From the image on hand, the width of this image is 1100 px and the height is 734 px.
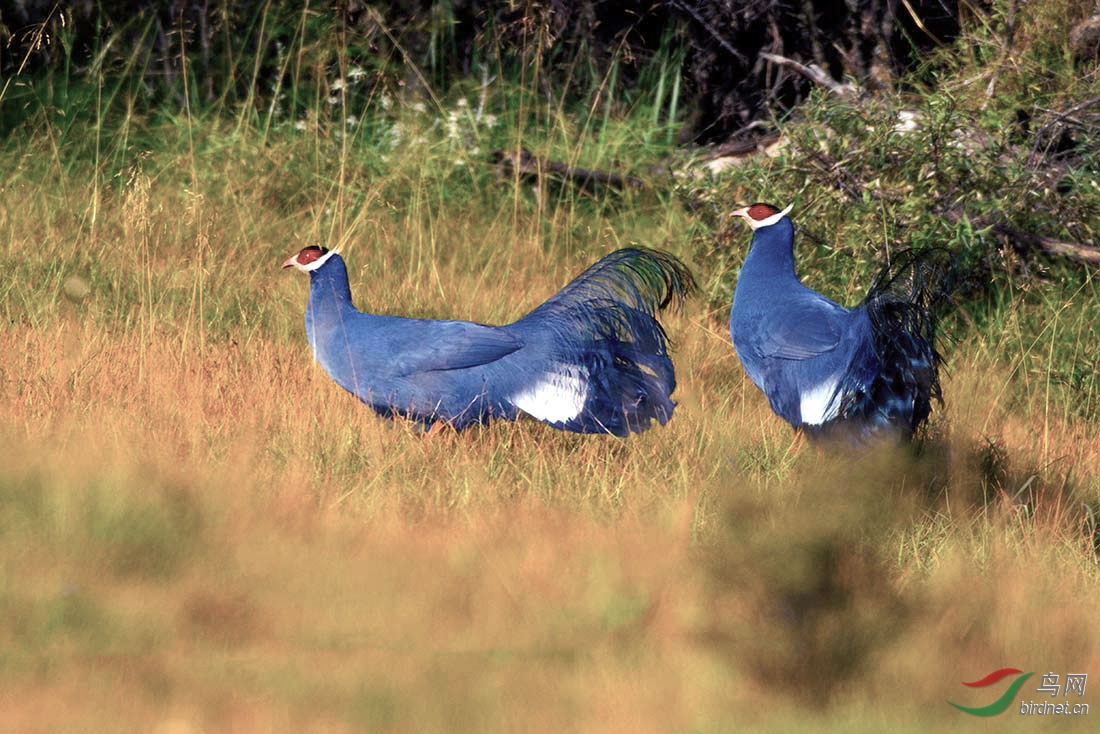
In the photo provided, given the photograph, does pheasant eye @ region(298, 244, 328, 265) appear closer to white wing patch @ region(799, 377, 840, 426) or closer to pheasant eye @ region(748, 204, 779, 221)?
pheasant eye @ region(748, 204, 779, 221)

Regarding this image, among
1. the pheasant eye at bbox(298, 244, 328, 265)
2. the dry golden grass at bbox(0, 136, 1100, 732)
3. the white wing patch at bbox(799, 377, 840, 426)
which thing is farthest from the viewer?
the pheasant eye at bbox(298, 244, 328, 265)

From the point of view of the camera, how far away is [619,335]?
4477 mm

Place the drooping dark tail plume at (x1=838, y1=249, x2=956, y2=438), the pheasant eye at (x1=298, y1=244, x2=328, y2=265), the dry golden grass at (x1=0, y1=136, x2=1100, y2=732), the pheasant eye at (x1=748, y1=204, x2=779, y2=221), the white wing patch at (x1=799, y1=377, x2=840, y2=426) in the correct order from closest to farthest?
the dry golden grass at (x1=0, y1=136, x2=1100, y2=732), the drooping dark tail plume at (x1=838, y1=249, x2=956, y2=438), the white wing patch at (x1=799, y1=377, x2=840, y2=426), the pheasant eye at (x1=298, y1=244, x2=328, y2=265), the pheasant eye at (x1=748, y1=204, x2=779, y2=221)

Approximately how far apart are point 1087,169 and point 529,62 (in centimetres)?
358

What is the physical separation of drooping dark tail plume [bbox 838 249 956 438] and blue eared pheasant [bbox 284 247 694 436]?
0.68 m

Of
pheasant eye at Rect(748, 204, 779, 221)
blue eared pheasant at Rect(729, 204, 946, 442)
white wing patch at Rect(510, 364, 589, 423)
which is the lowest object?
white wing patch at Rect(510, 364, 589, 423)

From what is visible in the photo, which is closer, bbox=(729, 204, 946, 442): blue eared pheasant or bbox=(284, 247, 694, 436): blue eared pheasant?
bbox=(729, 204, 946, 442): blue eared pheasant

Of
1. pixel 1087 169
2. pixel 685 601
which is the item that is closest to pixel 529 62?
pixel 1087 169

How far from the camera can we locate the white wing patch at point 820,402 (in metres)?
4.18

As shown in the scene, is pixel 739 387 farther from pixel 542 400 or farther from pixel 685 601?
pixel 685 601

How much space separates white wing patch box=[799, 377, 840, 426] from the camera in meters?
4.18

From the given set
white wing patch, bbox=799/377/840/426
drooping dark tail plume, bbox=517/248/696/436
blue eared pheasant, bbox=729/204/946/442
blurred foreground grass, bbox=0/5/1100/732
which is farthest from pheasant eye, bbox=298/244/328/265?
white wing patch, bbox=799/377/840/426

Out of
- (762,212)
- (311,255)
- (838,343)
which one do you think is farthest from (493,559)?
(762,212)

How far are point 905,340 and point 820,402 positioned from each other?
38cm
